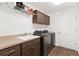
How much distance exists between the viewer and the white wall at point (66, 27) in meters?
4.41

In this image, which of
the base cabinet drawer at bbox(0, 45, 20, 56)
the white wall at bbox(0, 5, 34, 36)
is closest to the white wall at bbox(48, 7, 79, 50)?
the white wall at bbox(0, 5, 34, 36)

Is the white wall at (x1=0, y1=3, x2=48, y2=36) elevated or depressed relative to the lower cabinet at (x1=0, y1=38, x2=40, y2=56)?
elevated

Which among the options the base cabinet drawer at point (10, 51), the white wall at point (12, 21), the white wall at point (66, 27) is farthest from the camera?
the white wall at point (66, 27)

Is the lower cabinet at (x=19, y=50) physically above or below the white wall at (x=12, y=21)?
below

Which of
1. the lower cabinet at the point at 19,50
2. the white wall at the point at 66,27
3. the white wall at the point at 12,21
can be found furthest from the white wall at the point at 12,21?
the white wall at the point at 66,27

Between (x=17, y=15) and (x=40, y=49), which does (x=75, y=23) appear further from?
(x=17, y=15)

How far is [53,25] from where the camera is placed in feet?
17.8

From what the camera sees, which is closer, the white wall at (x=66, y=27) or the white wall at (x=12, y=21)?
the white wall at (x=12, y=21)

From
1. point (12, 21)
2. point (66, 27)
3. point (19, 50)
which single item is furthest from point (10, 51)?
point (66, 27)

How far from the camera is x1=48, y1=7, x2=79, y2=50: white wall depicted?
4410mm

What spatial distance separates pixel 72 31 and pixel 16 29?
3.07 meters

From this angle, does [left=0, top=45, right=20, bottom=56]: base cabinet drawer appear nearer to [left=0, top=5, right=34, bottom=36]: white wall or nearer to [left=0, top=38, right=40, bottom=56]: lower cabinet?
[left=0, top=38, right=40, bottom=56]: lower cabinet

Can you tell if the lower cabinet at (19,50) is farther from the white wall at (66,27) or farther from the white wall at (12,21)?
the white wall at (66,27)

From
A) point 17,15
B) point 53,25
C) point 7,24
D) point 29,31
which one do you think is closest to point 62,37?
point 53,25
